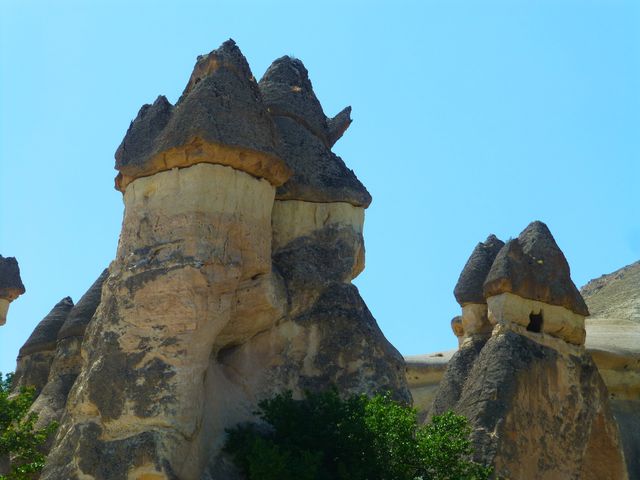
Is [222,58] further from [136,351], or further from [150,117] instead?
[136,351]

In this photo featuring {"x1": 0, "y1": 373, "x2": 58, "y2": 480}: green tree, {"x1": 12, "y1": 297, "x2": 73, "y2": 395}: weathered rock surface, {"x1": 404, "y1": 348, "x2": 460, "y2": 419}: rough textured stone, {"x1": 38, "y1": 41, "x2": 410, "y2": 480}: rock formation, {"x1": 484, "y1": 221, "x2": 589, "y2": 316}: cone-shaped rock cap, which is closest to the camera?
{"x1": 38, "y1": 41, "x2": 410, "y2": 480}: rock formation

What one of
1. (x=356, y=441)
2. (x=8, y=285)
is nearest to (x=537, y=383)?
(x=356, y=441)

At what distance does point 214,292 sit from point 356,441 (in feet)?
8.24

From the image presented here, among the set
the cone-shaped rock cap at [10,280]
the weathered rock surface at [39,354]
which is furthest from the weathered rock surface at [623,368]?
the cone-shaped rock cap at [10,280]

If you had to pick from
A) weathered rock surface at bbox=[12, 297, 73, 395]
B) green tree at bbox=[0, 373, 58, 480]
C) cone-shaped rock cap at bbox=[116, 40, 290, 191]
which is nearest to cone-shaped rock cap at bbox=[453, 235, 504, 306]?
cone-shaped rock cap at bbox=[116, 40, 290, 191]

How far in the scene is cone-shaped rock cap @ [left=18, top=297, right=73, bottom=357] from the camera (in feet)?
71.2

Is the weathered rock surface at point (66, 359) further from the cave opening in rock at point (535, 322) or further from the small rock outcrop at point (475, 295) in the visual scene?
the cave opening in rock at point (535, 322)

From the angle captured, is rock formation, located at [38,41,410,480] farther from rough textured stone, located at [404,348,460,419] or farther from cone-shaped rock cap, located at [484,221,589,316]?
rough textured stone, located at [404,348,460,419]

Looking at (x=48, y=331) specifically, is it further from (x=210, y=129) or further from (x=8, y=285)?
(x=210, y=129)

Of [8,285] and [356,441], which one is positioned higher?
[8,285]

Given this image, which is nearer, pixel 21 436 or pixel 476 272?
pixel 21 436

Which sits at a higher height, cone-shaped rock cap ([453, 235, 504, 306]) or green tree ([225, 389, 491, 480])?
cone-shaped rock cap ([453, 235, 504, 306])

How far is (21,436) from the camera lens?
57.6 feet

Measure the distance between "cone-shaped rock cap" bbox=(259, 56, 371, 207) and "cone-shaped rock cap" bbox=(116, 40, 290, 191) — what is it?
743mm
